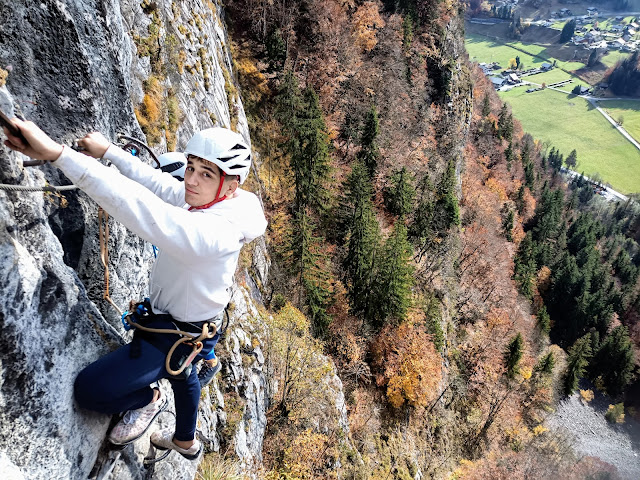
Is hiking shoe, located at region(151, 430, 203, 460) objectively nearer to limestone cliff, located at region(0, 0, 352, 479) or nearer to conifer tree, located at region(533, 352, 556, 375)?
limestone cliff, located at region(0, 0, 352, 479)

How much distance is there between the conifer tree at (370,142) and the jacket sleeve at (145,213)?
1323 inches

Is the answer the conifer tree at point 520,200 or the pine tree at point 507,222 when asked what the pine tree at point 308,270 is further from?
the conifer tree at point 520,200

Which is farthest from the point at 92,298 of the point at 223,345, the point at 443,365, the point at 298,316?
the point at 443,365

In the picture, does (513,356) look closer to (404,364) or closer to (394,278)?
(404,364)

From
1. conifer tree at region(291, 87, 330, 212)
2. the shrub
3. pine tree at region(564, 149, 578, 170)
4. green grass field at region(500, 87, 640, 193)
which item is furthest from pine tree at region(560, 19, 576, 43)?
conifer tree at region(291, 87, 330, 212)

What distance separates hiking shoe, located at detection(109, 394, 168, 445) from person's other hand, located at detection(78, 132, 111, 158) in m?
2.62

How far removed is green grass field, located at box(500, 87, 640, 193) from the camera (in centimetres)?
13138

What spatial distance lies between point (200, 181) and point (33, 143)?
1171 mm

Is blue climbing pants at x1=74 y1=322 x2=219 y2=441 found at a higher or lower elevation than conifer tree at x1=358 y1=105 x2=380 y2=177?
higher

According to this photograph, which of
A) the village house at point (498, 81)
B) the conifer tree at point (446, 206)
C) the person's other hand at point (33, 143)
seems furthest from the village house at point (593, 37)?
the person's other hand at point (33, 143)

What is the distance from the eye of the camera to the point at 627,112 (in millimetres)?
153250

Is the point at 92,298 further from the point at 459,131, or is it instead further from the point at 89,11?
the point at 459,131

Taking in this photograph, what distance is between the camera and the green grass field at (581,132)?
5172 inches

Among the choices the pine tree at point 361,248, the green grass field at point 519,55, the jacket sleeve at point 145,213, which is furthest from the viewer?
the green grass field at point 519,55
